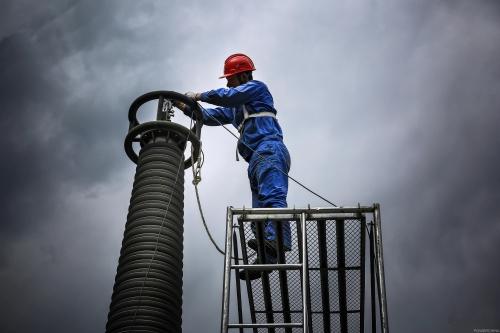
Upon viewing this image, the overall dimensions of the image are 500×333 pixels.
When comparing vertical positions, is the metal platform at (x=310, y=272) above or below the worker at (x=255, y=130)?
below

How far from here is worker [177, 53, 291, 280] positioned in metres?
8.02

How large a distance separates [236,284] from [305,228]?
1766mm

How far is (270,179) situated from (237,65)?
8.83 feet

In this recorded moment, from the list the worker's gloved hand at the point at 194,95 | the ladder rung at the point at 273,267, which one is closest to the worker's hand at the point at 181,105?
the worker's gloved hand at the point at 194,95

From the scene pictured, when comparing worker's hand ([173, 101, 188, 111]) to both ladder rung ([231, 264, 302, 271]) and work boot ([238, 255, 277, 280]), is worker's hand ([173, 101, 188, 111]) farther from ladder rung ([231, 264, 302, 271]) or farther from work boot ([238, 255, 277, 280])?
ladder rung ([231, 264, 302, 271])

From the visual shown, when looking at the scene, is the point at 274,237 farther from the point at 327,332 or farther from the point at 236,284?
the point at 327,332

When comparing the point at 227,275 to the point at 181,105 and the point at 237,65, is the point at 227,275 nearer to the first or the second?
the point at 181,105

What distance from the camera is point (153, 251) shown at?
8398 millimetres

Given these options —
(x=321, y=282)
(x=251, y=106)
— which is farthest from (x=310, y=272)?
(x=251, y=106)

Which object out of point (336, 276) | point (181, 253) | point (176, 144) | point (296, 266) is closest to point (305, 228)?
point (296, 266)

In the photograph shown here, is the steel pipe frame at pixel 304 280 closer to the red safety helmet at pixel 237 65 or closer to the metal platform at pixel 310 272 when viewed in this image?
the metal platform at pixel 310 272

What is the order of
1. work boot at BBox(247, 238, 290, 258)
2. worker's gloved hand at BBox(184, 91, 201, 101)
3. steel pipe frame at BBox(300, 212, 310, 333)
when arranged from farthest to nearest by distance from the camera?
worker's gloved hand at BBox(184, 91, 201, 101) < work boot at BBox(247, 238, 290, 258) < steel pipe frame at BBox(300, 212, 310, 333)

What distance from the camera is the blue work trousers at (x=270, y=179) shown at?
7.52 m

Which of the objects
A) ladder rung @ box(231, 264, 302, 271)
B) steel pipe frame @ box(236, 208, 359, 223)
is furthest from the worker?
ladder rung @ box(231, 264, 302, 271)
